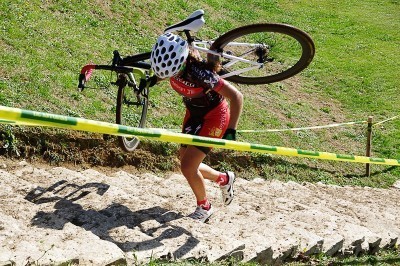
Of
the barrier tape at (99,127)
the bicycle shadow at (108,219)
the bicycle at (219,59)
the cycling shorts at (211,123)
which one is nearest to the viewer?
the barrier tape at (99,127)

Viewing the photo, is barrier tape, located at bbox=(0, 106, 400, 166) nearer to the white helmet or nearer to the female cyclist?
the female cyclist

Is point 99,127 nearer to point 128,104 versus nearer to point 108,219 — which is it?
point 108,219

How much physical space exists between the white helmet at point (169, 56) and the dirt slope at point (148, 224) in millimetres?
1603

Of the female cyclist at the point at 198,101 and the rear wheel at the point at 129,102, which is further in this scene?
the rear wheel at the point at 129,102

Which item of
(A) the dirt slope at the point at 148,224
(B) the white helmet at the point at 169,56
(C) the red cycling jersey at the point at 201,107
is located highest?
(B) the white helmet at the point at 169,56

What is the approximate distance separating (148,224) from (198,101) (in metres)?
1.55

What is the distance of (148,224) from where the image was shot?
5.83 m

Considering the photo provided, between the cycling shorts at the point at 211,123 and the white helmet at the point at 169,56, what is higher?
the white helmet at the point at 169,56

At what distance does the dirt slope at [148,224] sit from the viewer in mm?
4734

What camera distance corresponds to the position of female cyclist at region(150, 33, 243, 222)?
5895mm

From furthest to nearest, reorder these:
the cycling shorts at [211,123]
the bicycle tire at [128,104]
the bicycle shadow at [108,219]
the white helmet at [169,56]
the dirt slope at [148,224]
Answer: the bicycle tire at [128,104]
the cycling shorts at [211,123]
the white helmet at [169,56]
the bicycle shadow at [108,219]
the dirt slope at [148,224]

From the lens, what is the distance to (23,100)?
938 centimetres

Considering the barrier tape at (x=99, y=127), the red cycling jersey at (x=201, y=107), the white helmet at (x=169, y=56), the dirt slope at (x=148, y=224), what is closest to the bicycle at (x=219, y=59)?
the red cycling jersey at (x=201, y=107)

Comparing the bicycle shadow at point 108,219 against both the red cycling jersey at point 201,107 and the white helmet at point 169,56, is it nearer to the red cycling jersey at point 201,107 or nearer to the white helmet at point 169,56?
the red cycling jersey at point 201,107
